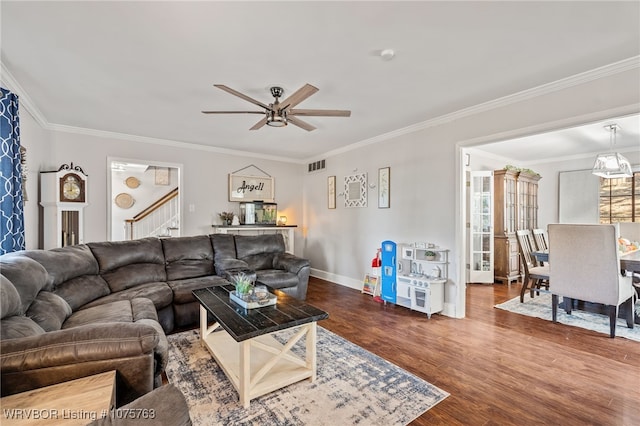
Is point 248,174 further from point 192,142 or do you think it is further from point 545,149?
point 545,149

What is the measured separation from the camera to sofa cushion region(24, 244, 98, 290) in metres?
2.33

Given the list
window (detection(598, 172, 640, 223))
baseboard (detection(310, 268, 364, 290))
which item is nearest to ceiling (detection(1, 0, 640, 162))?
baseboard (detection(310, 268, 364, 290))

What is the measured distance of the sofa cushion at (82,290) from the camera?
2.45 meters

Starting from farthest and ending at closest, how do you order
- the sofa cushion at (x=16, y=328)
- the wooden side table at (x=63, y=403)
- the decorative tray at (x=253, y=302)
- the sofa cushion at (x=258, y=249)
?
the sofa cushion at (x=258, y=249), the decorative tray at (x=253, y=302), the sofa cushion at (x=16, y=328), the wooden side table at (x=63, y=403)

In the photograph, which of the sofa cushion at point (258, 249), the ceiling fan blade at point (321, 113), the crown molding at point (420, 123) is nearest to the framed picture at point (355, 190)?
the crown molding at point (420, 123)

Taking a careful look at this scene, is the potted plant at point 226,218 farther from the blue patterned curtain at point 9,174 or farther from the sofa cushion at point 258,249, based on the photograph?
A: the blue patterned curtain at point 9,174

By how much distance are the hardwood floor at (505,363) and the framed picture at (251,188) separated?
2707mm

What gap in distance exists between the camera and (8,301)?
140cm

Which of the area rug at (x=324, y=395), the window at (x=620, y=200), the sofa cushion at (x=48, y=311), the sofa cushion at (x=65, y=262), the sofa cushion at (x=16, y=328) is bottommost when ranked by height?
the area rug at (x=324, y=395)

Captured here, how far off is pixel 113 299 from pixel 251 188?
10.6 ft

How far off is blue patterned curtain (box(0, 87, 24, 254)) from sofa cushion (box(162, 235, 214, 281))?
140cm

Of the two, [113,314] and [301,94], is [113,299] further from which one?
[301,94]

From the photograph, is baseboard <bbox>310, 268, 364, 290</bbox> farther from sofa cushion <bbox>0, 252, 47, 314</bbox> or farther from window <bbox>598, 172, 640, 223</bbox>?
window <bbox>598, 172, 640, 223</bbox>

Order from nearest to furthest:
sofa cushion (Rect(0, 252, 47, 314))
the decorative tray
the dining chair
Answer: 1. sofa cushion (Rect(0, 252, 47, 314))
2. the decorative tray
3. the dining chair
